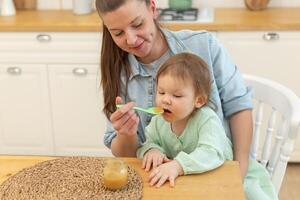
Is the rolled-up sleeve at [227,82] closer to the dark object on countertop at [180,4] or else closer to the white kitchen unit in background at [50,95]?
the white kitchen unit in background at [50,95]

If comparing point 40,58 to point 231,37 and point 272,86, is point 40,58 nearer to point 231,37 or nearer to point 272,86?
point 231,37

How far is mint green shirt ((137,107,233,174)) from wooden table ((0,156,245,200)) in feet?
0.08

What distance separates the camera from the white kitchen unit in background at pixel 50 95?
282 centimetres

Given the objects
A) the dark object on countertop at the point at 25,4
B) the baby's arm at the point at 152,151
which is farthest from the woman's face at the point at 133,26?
the dark object on countertop at the point at 25,4

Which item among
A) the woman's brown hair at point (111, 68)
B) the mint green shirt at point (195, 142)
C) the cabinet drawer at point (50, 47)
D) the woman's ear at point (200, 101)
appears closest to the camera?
the mint green shirt at point (195, 142)

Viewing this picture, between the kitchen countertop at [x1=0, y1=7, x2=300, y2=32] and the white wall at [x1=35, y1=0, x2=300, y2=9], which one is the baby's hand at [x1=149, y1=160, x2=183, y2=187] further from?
the white wall at [x1=35, y1=0, x2=300, y2=9]

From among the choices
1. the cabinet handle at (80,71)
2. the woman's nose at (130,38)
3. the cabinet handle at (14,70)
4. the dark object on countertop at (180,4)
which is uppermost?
the woman's nose at (130,38)

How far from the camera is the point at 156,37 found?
165 centimetres

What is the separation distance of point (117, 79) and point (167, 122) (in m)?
0.26

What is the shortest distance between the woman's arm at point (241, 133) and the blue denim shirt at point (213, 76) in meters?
0.03

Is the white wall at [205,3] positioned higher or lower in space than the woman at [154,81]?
lower

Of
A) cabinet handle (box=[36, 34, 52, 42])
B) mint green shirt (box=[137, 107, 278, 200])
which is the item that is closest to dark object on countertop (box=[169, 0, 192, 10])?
cabinet handle (box=[36, 34, 52, 42])

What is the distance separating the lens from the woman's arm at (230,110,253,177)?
1661 mm

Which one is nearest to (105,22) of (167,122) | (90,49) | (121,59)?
(121,59)
